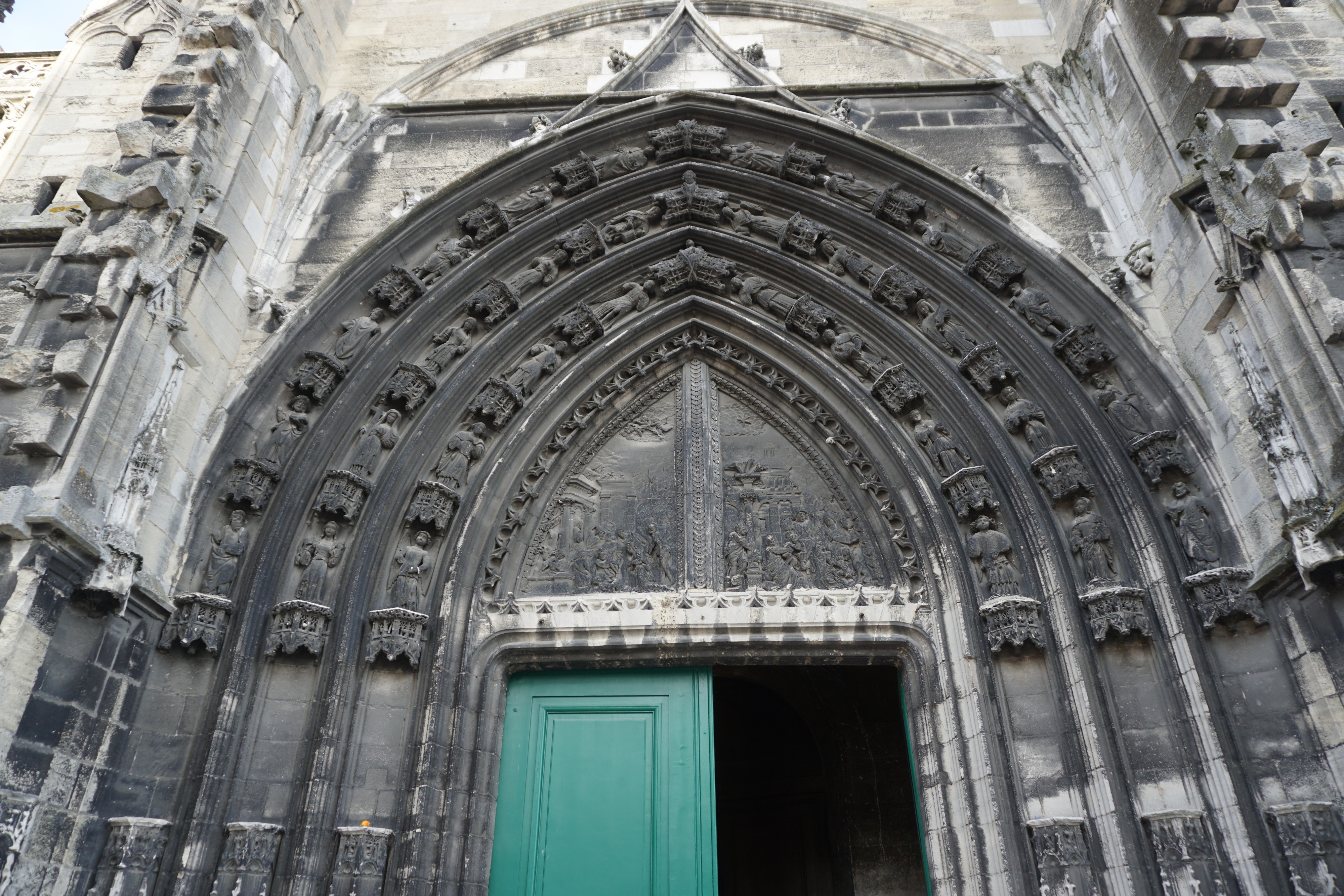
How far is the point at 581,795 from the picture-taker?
541cm

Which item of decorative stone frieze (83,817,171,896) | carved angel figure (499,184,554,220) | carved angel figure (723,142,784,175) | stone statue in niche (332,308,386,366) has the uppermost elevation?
carved angel figure (723,142,784,175)

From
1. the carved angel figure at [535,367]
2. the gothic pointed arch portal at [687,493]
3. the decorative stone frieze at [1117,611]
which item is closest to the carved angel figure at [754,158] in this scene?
the gothic pointed arch portal at [687,493]

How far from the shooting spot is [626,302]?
22.4 ft

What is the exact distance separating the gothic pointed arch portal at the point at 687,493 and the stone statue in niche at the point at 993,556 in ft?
0.15

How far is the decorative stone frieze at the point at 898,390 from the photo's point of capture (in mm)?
6051

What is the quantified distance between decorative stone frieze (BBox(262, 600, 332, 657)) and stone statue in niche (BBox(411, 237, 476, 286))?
251 cm

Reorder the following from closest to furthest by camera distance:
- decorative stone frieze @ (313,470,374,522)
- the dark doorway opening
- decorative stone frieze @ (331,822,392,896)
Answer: decorative stone frieze @ (331,822,392,896), decorative stone frieze @ (313,470,374,522), the dark doorway opening

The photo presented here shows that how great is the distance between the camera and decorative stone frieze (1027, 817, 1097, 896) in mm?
4434

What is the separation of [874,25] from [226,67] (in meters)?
5.35

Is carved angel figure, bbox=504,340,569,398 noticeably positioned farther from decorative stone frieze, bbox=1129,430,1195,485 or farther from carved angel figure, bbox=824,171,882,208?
decorative stone frieze, bbox=1129,430,1195,485

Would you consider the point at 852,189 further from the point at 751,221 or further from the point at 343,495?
the point at 343,495

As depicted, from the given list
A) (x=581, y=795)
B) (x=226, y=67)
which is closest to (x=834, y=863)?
(x=581, y=795)

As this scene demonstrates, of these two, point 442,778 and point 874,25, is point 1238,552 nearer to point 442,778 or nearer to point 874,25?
point 442,778

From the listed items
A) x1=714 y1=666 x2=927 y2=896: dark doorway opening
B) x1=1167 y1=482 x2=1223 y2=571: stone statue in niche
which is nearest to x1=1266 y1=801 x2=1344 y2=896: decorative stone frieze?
x1=1167 y1=482 x2=1223 y2=571: stone statue in niche
